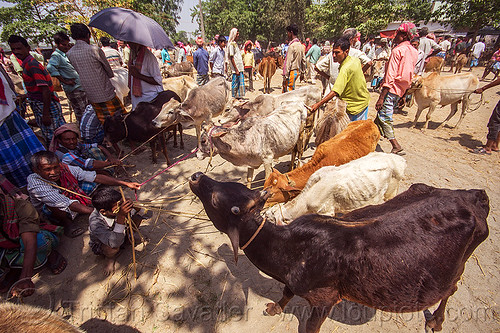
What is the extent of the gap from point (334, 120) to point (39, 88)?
20.7 feet

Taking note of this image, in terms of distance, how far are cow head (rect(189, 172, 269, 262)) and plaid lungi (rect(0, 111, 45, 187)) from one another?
3.59 m

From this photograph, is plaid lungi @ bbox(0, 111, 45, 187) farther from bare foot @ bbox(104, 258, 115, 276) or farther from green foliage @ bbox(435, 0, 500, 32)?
green foliage @ bbox(435, 0, 500, 32)

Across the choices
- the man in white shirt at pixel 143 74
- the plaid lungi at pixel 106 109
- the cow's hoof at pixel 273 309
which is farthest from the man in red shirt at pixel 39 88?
the cow's hoof at pixel 273 309

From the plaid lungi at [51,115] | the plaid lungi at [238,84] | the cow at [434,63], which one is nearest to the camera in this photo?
the plaid lungi at [51,115]

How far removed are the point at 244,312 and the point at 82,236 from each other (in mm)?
3046

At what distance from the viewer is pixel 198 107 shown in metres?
6.42

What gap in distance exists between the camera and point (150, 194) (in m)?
4.88

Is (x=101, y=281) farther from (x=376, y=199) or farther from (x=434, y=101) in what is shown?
(x=434, y=101)

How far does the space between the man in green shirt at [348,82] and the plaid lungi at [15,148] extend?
526 cm

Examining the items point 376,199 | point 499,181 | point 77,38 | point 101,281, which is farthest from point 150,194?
point 499,181

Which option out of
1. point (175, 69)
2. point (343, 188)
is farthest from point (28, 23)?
point (343, 188)

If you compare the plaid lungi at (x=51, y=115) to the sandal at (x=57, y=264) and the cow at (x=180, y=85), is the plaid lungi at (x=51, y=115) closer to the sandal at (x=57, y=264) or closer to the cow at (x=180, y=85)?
the sandal at (x=57, y=264)

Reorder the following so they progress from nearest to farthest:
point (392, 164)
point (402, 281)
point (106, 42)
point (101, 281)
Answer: point (402, 281)
point (101, 281)
point (392, 164)
point (106, 42)

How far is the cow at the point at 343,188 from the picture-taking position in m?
3.14
